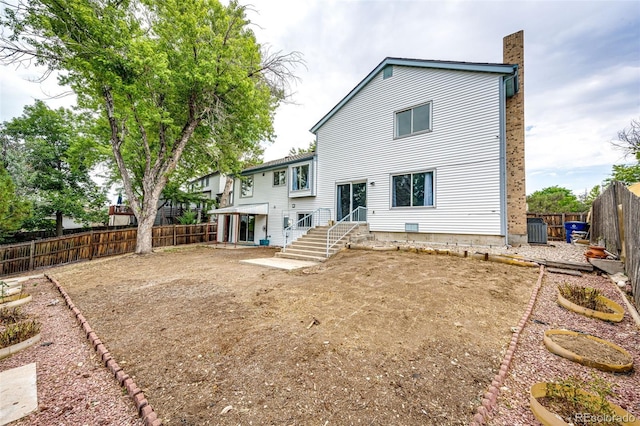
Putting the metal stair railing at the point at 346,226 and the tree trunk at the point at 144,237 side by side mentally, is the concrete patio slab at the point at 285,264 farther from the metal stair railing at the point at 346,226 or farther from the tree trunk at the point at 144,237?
the tree trunk at the point at 144,237

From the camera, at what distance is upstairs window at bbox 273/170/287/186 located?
15603 mm

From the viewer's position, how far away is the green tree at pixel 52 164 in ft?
45.9

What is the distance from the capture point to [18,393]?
2625 millimetres

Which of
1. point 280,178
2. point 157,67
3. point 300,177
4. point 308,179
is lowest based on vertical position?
point 308,179

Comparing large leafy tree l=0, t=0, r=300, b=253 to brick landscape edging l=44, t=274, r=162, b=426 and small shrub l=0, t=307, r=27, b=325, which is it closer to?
small shrub l=0, t=307, r=27, b=325

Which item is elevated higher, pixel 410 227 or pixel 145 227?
pixel 410 227

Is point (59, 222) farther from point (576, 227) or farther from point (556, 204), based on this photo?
point (556, 204)

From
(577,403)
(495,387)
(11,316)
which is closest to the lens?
(577,403)

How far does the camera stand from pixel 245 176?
17.8m

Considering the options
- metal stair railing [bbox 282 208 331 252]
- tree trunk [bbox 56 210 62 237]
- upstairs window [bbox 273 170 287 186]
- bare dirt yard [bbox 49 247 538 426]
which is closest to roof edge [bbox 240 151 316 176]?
upstairs window [bbox 273 170 287 186]

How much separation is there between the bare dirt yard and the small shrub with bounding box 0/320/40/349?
2.64 feet

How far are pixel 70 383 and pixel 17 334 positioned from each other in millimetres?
1890

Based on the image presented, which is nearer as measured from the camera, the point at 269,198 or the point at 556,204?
the point at 269,198

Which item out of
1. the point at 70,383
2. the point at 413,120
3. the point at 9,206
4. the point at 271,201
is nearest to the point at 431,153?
the point at 413,120
